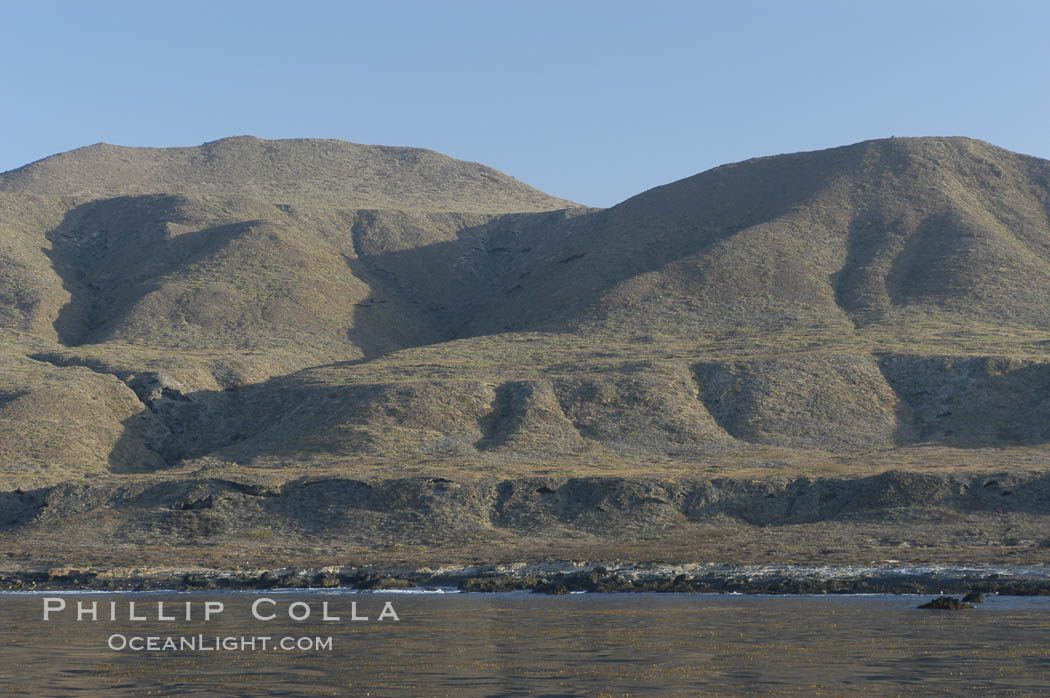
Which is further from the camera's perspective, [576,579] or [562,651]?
[576,579]

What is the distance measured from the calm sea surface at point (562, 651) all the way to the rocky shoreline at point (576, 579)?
408 centimetres

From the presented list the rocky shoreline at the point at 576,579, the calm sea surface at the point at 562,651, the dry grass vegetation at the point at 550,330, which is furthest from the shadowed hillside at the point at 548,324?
the calm sea surface at the point at 562,651

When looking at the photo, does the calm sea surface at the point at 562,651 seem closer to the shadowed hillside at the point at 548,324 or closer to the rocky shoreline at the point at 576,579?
the rocky shoreline at the point at 576,579

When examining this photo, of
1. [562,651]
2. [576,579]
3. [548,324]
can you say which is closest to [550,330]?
[548,324]

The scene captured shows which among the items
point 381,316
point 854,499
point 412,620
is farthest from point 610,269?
point 412,620

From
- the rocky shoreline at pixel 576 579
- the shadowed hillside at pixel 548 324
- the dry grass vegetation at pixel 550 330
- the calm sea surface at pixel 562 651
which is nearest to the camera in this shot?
the calm sea surface at pixel 562 651

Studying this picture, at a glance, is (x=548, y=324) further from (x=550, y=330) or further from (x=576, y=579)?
(x=576, y=579)

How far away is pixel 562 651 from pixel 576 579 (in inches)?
871

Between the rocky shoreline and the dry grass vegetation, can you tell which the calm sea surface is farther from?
the dry grass vegetation

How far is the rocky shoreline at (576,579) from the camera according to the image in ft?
146

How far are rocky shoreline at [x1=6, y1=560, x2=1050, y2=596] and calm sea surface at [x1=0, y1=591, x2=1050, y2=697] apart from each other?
161 inches

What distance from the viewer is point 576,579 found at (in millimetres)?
48500

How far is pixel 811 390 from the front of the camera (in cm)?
8744

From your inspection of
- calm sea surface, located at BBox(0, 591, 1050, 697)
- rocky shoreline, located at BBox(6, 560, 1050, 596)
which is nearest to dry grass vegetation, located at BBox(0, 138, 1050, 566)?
rocky shoreline, located at BBox(6, 560, 1050, 596)
